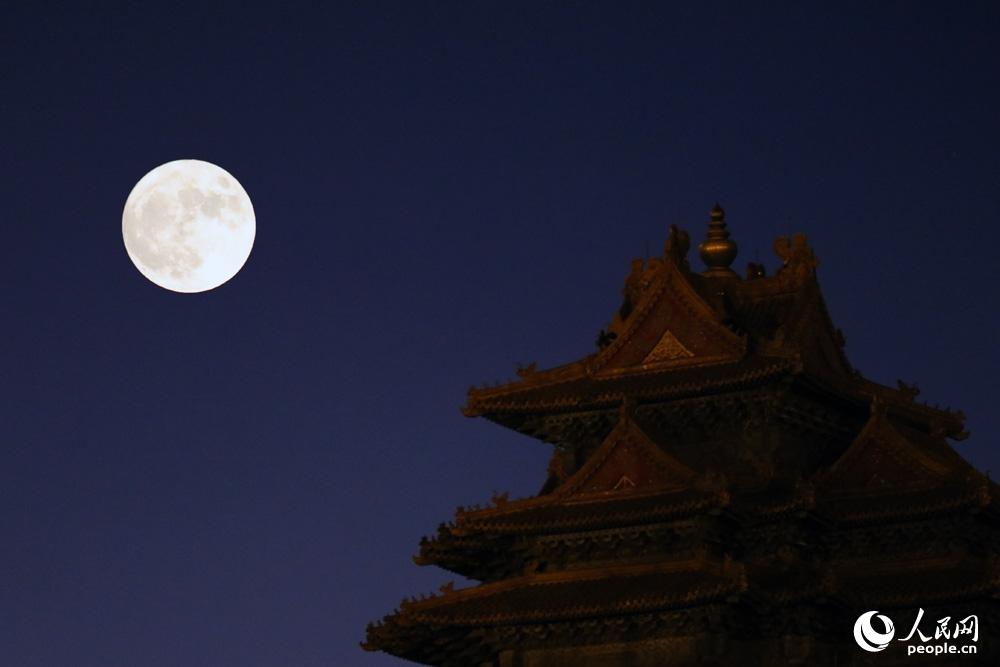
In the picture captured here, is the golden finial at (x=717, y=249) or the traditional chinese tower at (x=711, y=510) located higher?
the golden finial at (x=717, y=249)

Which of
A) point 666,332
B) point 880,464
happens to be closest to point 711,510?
point 880,464

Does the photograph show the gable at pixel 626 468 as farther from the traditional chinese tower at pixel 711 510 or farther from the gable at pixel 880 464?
the gable at pixel 880 464

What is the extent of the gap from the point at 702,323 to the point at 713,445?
10.1ft

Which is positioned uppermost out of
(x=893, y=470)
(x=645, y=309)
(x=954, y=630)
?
(x=645, y=309)

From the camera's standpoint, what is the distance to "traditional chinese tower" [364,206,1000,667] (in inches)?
2741

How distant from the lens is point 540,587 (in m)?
72.1

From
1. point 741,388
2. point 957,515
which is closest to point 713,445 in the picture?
point 741,388

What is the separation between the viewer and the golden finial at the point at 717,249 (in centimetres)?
7712

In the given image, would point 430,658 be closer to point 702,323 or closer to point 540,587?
point 540,587

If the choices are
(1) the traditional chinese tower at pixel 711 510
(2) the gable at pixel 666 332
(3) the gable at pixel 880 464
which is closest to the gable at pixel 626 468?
(1) the traditional chinese tower at pixel 711 510

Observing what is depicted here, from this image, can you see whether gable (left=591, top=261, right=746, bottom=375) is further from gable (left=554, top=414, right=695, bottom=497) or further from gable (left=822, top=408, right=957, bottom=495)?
gable (left=822, top=408, right=957, bottom=495)

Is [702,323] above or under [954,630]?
above

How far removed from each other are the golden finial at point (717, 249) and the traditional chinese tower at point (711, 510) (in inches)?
17.6

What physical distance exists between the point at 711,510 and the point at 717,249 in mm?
9948
